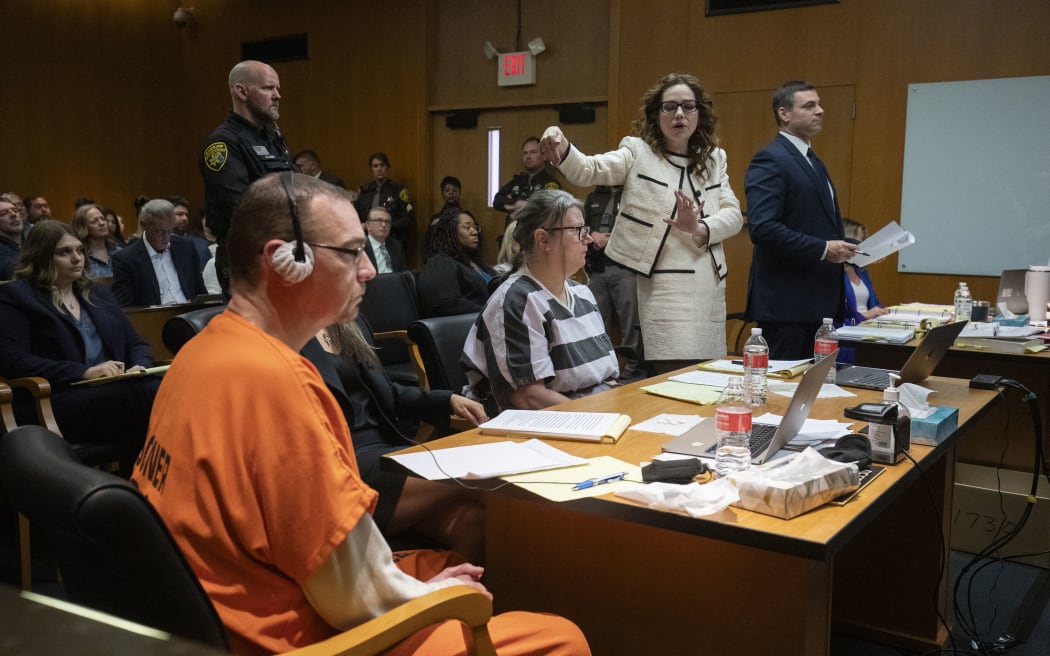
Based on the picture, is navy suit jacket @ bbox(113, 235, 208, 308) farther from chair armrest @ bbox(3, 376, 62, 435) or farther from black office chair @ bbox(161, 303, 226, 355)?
black office chair @ bbox(161, 303, 226, 355)

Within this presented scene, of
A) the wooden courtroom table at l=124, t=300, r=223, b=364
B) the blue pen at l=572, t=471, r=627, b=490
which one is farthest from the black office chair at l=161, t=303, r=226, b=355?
the wooden courtroom table at l=124, t=300, r=223, b=364

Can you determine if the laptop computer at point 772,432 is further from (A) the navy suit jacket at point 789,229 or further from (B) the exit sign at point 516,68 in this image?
(B) the exit sign at point 516,68

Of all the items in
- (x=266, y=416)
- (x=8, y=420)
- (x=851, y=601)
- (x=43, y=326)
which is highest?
(x=266, y=416)

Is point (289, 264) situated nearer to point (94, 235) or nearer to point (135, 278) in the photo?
point (135, 278)

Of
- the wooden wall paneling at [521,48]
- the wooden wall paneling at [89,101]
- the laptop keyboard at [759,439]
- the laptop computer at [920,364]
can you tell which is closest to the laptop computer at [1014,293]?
the laptop computer at [920,364]

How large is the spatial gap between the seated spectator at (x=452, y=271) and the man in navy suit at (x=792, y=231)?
6.35 ft

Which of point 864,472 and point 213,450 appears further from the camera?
point 864,472

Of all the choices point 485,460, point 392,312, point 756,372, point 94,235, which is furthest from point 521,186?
point 485,460

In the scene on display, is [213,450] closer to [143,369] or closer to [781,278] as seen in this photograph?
[143,369]

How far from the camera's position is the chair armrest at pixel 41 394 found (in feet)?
10.1

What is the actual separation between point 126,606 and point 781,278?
2.94m

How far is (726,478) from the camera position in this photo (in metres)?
1.63

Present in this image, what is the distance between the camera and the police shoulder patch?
3189 millimetres

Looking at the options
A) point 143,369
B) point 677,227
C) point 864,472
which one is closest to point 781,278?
point 677,227
